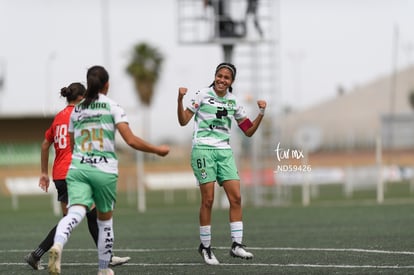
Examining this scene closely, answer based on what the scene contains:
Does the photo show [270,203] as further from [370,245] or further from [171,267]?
[171,267]

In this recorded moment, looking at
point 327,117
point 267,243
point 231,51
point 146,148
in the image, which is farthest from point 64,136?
point 327,117

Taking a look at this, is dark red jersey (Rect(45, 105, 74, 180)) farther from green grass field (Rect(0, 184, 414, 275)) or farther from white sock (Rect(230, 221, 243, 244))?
white sock (Rect(230, 221, 243, 244))

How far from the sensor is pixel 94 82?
10.2 m

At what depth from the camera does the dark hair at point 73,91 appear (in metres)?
12.1

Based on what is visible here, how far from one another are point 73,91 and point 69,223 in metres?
2.48

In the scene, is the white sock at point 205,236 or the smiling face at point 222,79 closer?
the white sock at point 205,236

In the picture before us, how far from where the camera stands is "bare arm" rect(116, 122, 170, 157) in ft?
32.2

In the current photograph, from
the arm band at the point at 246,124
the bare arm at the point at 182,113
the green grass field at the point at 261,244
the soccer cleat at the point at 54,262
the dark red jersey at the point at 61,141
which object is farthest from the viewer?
the arm band at the point at 246,124

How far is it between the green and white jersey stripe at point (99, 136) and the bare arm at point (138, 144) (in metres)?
0.08

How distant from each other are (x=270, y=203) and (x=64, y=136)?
831 inches

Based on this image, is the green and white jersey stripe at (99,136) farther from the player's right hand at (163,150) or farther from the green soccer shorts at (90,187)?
the player's right hand at (163,150)

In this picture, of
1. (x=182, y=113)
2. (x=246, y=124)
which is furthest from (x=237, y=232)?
(x=182, y=113)

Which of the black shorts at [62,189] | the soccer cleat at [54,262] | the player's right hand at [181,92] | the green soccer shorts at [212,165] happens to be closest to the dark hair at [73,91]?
the black shorts at [62,189]

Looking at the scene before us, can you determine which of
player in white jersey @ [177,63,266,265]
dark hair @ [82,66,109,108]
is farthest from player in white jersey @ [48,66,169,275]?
player in white jersey @ [177,63,266,265]
